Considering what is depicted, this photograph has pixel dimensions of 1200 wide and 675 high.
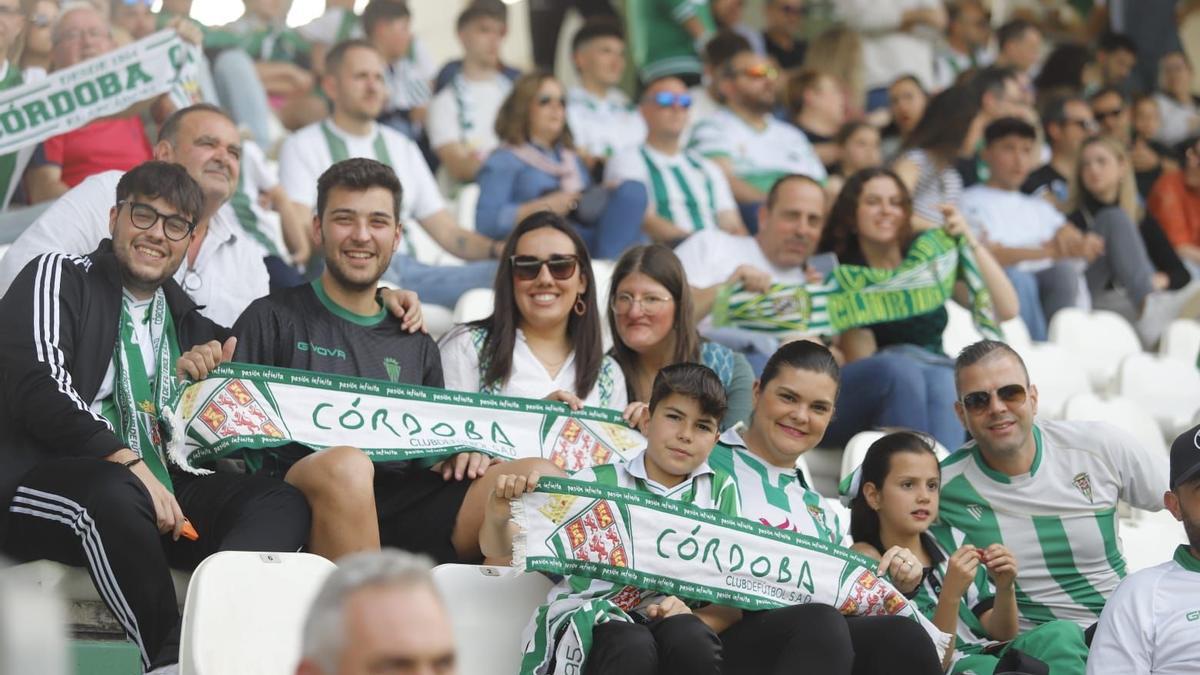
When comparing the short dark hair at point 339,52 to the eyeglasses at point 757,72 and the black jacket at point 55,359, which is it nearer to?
the eyeglasses at point 757,72

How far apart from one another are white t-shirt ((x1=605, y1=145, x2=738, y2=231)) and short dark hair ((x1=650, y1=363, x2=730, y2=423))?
3.16 m

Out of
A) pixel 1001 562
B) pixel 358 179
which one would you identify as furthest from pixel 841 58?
pixel 1001 562

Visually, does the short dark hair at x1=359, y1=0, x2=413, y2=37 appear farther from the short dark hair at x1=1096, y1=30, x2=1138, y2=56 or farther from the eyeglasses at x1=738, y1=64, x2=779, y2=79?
the short dark hair at x1=1096, y1=30, x2=1138, y2=56

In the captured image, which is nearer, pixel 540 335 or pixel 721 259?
pixel 540 335

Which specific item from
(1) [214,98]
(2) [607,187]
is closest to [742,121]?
(2) [607,187]

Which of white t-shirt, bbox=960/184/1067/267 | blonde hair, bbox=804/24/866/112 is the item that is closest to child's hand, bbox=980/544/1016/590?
white t-shirt, bbox=960/184/1067/267

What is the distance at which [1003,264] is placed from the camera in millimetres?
7664

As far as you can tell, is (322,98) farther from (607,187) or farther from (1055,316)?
(1055,316)

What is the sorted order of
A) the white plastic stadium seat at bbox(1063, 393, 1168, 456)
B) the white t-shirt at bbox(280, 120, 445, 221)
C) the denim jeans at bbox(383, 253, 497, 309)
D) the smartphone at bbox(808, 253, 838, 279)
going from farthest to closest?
1. the white t-shirt at bbox(280, 120, 445, 221)
2. the denim jeans at bbox(383, 253, 497, 309)
3. the smartphone at bbox(808, 253, 838, 279)
4. the white plastic stadium seat at bbox(1063, 393, 1168, 456)

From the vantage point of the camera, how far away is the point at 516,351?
14.9 ft

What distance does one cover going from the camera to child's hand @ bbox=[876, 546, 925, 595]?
3.85 m

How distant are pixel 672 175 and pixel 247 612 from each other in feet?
13.8

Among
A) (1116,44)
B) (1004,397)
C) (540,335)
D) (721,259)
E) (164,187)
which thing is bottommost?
(1004,397)

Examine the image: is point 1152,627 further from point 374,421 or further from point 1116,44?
point 1116,44
